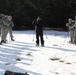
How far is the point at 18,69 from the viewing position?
10.6 m

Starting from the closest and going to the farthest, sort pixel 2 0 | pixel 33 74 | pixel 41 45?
pixel 33 74
pixel 41 45
pixel 2 0

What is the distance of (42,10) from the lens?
36.2 meters

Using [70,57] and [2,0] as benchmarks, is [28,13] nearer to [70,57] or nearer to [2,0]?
[2,0]

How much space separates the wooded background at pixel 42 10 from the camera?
115 ft

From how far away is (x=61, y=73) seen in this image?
10.2 m

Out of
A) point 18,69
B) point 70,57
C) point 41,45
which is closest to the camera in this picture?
point 18,69

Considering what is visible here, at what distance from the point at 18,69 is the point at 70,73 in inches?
72.5

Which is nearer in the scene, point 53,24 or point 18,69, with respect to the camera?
point 18,69

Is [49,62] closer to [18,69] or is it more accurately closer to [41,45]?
[18,69]

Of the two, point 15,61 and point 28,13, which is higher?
point 28,13

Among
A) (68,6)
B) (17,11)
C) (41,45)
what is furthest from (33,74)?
(68,6)

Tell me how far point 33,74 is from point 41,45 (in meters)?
7.69

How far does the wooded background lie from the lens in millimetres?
34969

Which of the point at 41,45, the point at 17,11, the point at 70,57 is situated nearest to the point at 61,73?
the point at 70,57
